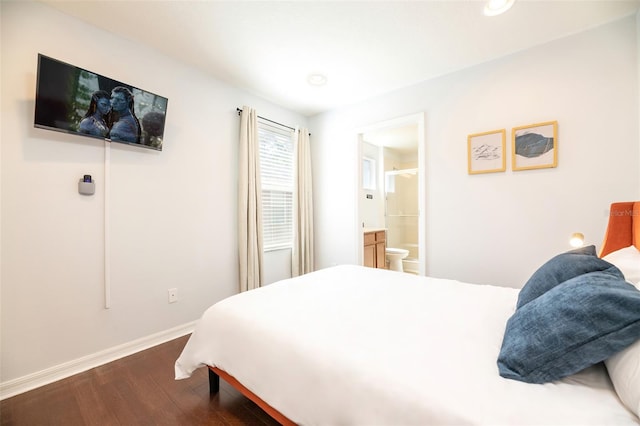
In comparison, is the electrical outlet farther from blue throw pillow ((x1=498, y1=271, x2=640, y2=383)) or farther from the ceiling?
blue throw pillow ((x1=498, y1=271, x2=640, y2=383))

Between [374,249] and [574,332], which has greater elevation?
[574,332]

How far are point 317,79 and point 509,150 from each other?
6.65ft

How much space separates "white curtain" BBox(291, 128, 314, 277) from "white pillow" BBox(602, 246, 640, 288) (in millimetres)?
2867

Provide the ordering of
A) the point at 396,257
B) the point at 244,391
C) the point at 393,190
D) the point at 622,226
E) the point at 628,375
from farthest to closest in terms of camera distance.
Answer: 1. the point at 393,190
2. the point at 396,257
3. the point at 622,226
4. the point at 244,391
5. the point at 628,375

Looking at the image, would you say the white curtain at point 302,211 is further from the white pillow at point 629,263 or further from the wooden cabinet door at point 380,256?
the white pillow at point 629,263

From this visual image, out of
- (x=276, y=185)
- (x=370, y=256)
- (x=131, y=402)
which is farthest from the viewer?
→ (x=370, y=256)

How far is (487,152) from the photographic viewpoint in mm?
2539

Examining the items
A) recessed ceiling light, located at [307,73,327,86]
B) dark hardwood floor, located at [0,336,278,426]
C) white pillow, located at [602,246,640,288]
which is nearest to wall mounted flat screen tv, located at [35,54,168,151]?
recessed ceiling light, located at [307,73,327,86]

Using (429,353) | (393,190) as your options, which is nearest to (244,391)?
(429,353)

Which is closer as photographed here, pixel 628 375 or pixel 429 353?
pixel 628 375

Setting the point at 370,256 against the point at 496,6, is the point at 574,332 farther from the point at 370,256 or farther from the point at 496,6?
the point at 370,256

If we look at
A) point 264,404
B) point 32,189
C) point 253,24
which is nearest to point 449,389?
point 264,404

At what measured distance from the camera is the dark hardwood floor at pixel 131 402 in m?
1.45

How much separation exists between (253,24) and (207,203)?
66.2 inches
